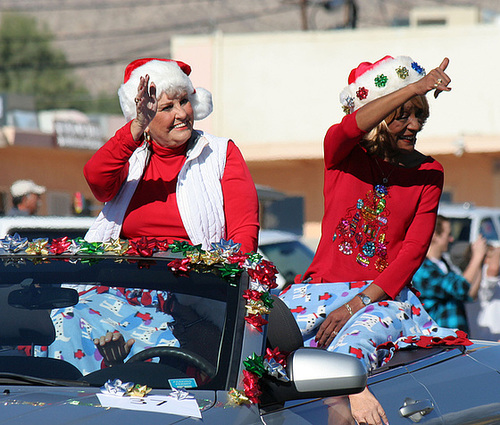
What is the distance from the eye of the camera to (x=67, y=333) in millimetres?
3430

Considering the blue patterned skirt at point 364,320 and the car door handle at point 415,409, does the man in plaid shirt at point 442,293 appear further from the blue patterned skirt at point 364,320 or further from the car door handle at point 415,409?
the car door handle at point 415,409

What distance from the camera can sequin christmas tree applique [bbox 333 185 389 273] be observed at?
4426 millimetres

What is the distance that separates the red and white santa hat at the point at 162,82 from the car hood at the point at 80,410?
1764 millimetres

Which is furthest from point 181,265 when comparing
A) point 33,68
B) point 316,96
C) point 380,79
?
point 33,68

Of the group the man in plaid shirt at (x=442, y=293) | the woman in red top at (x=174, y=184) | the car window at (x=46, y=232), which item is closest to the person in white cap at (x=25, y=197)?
the car window at (x=46, y=232)

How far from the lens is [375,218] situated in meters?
4.46

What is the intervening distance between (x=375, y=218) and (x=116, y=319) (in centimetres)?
151

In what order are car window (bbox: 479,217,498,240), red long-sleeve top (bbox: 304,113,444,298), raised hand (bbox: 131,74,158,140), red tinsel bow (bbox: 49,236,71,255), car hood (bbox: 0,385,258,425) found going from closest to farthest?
1. car hood (bbox: 0,385,258,425)
2. red tinsel bow (bbox: 49,236,71,255)
3. raised hand (bbox: 131,74,158,140)
4. red long-sleeve top (bbox: 304,113,444,298)
5. car window (bbox: 479,217,498,240)

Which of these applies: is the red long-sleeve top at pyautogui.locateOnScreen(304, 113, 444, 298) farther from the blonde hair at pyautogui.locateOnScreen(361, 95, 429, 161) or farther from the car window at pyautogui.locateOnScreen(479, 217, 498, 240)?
the car window at pyautogui.locateOnScreen(479, 217, 498, 240)

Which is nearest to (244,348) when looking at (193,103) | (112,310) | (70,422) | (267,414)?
(267,414)

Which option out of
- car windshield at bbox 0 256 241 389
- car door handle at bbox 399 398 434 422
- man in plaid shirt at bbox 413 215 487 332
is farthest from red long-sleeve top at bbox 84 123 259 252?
man in plaid shirt at bbox 413 215 487 332

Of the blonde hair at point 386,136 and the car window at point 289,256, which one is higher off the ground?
the blonde hair at point 386,136

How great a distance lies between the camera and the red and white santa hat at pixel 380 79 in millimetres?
4531

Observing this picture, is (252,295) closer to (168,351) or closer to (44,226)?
(168,351)
